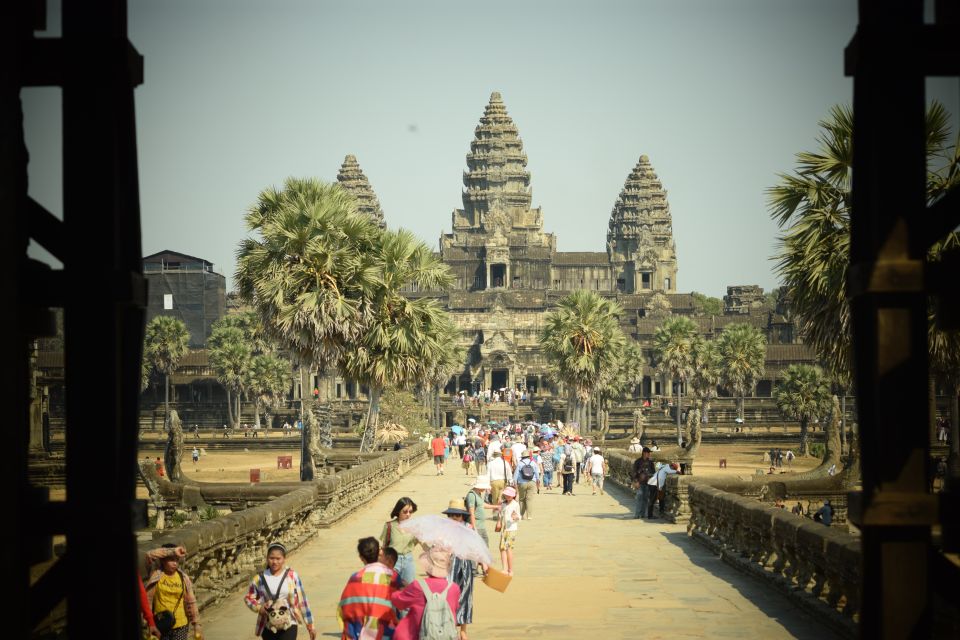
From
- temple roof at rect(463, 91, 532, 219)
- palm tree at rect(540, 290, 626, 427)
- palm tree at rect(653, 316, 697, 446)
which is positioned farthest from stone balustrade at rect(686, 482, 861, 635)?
temple roof at rect(463, 91, 532, 219)

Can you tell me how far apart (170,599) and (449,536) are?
211cm

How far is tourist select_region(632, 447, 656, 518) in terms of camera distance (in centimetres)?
2608

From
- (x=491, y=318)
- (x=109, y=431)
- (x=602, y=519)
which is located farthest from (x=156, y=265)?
(x=109, y=431)

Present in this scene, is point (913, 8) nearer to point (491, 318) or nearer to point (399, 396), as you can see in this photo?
point (399, 396)

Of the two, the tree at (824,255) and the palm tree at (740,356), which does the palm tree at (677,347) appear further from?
the tree at (824,255)

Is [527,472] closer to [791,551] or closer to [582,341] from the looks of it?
[791,551]

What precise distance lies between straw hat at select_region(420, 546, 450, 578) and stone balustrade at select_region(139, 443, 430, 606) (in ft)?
8.02

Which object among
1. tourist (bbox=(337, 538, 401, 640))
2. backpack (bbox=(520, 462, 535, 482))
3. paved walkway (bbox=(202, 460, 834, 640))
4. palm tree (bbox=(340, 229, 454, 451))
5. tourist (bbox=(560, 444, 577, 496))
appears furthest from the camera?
palm tree (bbox=(340, 229, 454, 451))

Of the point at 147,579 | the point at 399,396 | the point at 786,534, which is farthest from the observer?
the point at 399,396

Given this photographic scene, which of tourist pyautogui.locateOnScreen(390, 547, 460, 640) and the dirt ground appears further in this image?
the dirt ground

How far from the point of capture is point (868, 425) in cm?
516

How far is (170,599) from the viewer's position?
30.5 feet

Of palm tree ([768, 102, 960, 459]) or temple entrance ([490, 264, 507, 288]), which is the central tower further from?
palm tree ([768, 102, 960, 459])

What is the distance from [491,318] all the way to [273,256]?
9811cm
